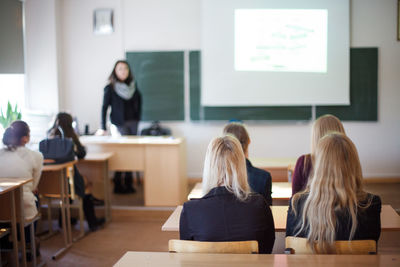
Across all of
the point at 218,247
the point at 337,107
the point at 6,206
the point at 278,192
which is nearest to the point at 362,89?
the point at 337,107

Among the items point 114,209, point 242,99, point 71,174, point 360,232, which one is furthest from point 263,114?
point 360,232

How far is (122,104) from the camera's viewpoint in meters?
6.04

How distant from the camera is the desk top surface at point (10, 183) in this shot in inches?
123

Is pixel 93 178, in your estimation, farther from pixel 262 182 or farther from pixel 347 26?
pixel 347 26

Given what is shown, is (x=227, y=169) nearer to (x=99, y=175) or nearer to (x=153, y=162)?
(x=153, y=162)

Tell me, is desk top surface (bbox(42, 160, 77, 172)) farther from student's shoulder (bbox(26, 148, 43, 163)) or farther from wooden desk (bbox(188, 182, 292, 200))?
wooden desk (bbox(188, 182, 292, 200))

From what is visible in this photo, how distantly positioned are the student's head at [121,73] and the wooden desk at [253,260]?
4.09m

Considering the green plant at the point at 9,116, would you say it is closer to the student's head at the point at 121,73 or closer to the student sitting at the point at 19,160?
the student's head at the point at 121,73

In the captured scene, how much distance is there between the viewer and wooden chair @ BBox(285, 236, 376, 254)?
2.01 m

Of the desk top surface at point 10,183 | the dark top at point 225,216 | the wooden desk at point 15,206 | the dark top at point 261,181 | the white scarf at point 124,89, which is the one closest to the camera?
the dark top at point 225,216

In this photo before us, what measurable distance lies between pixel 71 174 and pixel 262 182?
87.2 inches

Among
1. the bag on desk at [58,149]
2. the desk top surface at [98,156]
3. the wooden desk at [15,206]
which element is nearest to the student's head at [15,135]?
the wooden desk at [15,206]

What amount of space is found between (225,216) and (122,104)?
13.5 ft

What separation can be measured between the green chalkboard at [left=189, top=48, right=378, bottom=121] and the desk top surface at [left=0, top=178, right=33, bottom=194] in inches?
144
